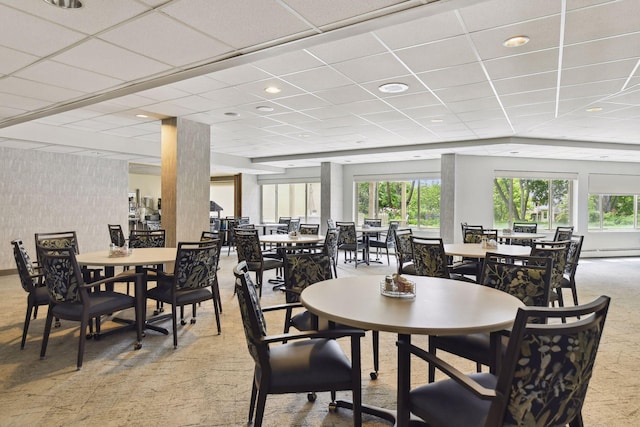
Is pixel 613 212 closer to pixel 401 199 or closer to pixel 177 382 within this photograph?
pixel 401 199

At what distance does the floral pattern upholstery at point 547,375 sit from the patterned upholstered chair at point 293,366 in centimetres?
78

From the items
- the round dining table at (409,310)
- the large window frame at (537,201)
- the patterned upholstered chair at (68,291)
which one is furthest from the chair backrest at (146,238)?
the large window frame at (537,201)

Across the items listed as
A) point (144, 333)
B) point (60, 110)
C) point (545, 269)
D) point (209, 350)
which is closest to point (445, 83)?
point (545, 269)

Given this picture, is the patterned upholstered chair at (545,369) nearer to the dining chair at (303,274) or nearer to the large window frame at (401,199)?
the dining chair at (303,274)

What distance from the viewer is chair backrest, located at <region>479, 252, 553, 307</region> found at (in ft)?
8.26

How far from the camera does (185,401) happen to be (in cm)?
251

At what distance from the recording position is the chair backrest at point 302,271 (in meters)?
2.85

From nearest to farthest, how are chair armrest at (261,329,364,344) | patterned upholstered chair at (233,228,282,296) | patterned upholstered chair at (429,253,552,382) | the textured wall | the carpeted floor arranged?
1. chair armrest at (261,329,364,344)
2. patterned upholstered chair at (429,253,552,382)
3. the carpeted floor
4. patterned upholstered chair at (233,228,282,296)
5. the textured wall

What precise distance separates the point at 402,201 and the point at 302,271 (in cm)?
852

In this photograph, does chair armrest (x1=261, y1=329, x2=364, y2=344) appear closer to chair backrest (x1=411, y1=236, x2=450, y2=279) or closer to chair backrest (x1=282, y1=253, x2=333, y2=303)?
chair backrest (x1=282, y1=253, x2=333, y2=303)

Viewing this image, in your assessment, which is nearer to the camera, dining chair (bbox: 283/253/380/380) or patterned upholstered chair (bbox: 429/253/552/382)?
patterned upholstered chair (bbox: 429/253/552/382)

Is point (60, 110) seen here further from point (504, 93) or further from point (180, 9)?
point (504, 93)

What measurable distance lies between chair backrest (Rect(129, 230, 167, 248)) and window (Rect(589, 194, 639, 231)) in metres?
10.4

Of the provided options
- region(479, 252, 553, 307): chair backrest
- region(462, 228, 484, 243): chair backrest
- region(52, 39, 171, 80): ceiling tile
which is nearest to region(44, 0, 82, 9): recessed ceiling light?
region(52, 39, 171, 80): ceiling tile
